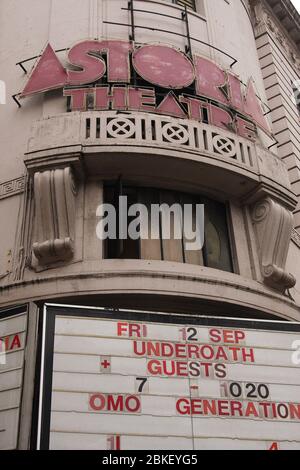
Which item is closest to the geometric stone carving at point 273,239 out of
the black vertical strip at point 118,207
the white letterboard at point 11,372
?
the black vertical strip at point 118,207

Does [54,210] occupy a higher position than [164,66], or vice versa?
[164,66]

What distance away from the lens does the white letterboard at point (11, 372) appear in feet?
31.9

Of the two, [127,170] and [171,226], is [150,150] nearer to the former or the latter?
[127,170]

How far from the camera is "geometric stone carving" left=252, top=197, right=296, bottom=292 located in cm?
1303

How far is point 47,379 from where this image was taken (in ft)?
31.2

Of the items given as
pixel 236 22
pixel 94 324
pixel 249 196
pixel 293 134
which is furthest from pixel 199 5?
pixel 94 324

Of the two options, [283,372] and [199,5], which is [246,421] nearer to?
[283,372]

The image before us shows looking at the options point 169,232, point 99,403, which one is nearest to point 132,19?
point 169,232

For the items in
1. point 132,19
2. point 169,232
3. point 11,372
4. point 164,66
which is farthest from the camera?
point 132,19

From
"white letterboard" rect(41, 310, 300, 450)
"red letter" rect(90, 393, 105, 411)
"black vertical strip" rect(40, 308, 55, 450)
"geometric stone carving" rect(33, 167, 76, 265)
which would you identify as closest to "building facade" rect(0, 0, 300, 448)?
"geometric stone carving" rect(33, 167, 76, 265)

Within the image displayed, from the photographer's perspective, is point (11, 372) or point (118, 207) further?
point (118, 207)

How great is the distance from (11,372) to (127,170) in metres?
5.10

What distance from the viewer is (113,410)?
952 centimetres
